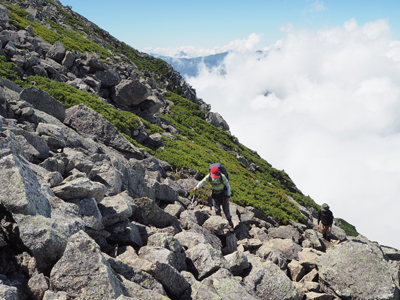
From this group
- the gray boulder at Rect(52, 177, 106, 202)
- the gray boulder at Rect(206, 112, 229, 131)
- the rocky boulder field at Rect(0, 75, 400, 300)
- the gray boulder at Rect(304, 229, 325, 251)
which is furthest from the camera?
the gray boulder at Rect(206, 112, 229, 131)

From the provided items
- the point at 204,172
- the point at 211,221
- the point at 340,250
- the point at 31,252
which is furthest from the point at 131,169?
the point at 204,172

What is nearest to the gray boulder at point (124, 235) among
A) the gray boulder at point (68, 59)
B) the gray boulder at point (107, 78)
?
the gray boulder at point (107, 78)

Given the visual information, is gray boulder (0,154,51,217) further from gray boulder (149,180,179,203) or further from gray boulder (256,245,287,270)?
gray boulder (256,245,287,270)

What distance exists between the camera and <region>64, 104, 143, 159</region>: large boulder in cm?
1788

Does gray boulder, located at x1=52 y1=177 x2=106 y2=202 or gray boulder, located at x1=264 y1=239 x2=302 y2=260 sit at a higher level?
gray boulder, located at x1=264 y1=239 x2=302 y2=260

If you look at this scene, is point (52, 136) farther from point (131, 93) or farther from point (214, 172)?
point (131, 93)

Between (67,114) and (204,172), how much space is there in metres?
13.6

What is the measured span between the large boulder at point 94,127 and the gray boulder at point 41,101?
124cm

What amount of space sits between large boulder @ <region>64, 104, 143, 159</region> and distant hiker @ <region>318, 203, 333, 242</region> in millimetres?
15929

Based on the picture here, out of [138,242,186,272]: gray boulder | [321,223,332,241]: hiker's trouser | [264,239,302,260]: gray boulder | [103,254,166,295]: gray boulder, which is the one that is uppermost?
[321,223,332,241]: hiker's trouser

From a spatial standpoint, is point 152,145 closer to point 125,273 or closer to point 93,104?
point 93,104

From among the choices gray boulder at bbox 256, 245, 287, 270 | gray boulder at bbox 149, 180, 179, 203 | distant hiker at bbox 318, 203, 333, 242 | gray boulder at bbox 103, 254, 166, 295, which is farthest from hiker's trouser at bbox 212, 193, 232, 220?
distant hiker at bbox 318, 203, 333, 242

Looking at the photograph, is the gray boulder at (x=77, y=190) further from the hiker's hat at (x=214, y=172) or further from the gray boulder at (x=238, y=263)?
the hiker's hat at (x=214, y=172)

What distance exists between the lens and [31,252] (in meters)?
5.70
